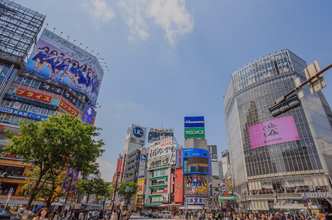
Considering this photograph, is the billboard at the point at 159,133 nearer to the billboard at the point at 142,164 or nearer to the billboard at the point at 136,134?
the billboard at the point at 136,134

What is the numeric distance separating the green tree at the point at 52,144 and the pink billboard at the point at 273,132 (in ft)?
153

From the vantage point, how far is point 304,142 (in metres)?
43.6

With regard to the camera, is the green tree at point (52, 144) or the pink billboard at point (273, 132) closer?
the green tree at point (52, 144)

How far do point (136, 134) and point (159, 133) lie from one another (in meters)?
12.9

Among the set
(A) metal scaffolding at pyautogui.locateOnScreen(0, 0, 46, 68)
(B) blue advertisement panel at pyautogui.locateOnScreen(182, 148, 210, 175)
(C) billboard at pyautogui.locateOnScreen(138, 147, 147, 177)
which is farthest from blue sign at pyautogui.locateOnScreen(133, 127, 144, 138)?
(A) metal scaffolding at pyautogui.locateOnScreen(0, 0, 46, 68)

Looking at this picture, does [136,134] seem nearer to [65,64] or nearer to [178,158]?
[178,158]

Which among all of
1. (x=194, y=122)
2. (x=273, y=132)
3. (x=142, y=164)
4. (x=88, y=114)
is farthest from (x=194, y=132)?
(x=88, y=114)

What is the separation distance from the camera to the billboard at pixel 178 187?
167 ft

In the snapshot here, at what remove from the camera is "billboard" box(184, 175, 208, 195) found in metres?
49.1

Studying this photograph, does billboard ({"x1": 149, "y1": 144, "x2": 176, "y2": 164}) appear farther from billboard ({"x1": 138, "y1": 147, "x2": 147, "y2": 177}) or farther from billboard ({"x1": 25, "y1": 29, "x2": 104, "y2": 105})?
billboard ({"x1": 25, "y1": 29, "x2": 104, "y2": 105})

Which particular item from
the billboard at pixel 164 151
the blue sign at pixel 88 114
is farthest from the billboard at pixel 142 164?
the blue sign at pixel 88 114

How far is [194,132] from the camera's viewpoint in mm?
61594

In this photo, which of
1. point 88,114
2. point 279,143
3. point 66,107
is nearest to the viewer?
point 66,107

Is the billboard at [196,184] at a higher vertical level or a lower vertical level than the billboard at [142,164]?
lower
